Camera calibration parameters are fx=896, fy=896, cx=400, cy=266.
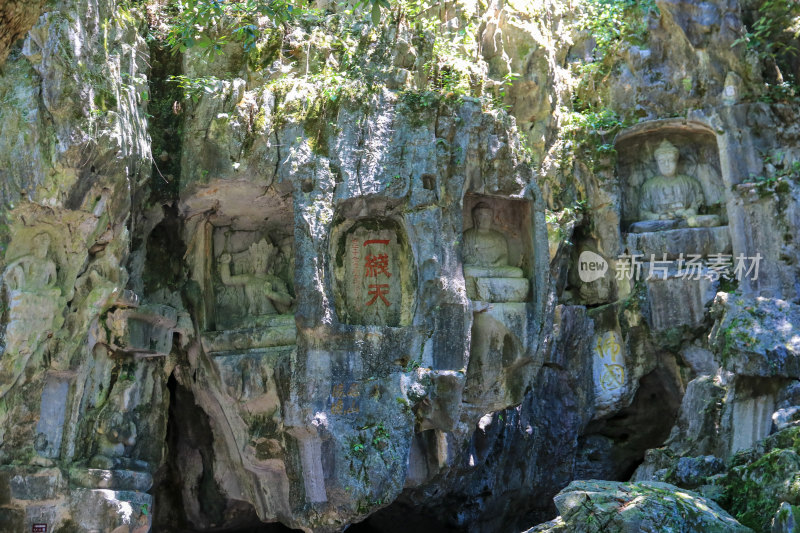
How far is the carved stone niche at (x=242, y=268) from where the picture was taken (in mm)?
10898

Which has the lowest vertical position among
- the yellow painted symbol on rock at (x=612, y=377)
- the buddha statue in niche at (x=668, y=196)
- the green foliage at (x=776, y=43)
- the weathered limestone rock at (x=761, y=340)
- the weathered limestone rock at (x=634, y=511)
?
the weathered limestone rock at (x=634, y=511)

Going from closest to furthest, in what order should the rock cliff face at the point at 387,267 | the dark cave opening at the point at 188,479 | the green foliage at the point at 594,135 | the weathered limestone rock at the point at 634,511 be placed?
the weathered limestone rock at the point at 634,511, the rock cliff face at the point at 387,267, the dark cave opening at the point at 188,479, the green foliage at the point at 594,135

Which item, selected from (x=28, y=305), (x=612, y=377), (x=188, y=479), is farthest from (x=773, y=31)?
(x=28, y=305)

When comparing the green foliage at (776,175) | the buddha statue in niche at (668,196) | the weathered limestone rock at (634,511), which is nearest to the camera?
the weathered limestone rock at (634,511)

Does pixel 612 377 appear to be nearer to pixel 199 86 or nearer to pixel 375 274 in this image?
pixel 375 274

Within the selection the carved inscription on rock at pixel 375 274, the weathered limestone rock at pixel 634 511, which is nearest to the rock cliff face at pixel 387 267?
the carved inscription on rock at pixel 375 274

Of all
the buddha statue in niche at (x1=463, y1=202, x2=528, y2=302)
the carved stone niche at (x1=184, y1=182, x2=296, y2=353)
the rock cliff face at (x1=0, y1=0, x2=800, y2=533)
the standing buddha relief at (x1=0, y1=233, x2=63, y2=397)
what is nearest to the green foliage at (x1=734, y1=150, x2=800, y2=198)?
the rock cliff face at (x1=0, y1=0, x2=800, y2=533)

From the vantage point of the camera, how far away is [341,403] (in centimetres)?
1017

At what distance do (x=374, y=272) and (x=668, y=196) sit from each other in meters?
5.57

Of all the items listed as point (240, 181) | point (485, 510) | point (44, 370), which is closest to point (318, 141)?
point (240, 181)

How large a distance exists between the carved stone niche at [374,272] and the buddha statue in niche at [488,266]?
0.90m

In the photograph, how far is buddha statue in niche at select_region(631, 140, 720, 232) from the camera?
13.8 m

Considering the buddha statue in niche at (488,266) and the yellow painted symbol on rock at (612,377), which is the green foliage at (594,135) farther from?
the yellow painted symbol on rock at (612,377)

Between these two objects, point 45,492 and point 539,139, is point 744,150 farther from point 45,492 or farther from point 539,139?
point 45,492
